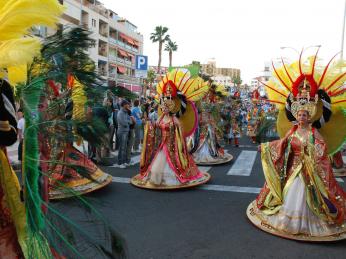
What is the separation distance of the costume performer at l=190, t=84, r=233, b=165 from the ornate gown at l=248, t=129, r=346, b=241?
14.8 feet

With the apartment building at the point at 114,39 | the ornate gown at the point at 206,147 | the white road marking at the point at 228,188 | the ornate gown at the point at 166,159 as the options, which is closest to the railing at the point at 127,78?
the apartment building at the point at 114,39

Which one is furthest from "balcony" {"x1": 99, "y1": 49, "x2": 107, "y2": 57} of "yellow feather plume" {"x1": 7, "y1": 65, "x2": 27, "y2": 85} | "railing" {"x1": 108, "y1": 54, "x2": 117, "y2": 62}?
"yellow feather plume" {"x1": 7, "y1": 65, "x2": 27, "y2": 85}

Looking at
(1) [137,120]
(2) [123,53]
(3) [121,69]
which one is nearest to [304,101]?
(1) [137,120]

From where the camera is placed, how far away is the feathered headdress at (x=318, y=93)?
434 cm

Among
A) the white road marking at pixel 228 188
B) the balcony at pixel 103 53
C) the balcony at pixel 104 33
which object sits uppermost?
the balcony at pixel 104 33

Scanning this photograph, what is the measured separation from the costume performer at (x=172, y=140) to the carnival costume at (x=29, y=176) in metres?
4.30

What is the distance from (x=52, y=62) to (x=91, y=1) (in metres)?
41.6

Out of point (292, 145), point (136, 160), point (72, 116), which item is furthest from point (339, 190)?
point (136, 160)

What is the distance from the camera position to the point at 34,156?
1719 millimetres

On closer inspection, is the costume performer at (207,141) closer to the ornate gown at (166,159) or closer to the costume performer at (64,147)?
the ornate gown at (166,159)

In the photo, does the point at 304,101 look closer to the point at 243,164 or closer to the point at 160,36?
the point at 243,164

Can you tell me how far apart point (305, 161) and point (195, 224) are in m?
1.58

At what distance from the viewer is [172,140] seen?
21.2 feet

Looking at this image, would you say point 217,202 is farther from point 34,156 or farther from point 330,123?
point 34,156
